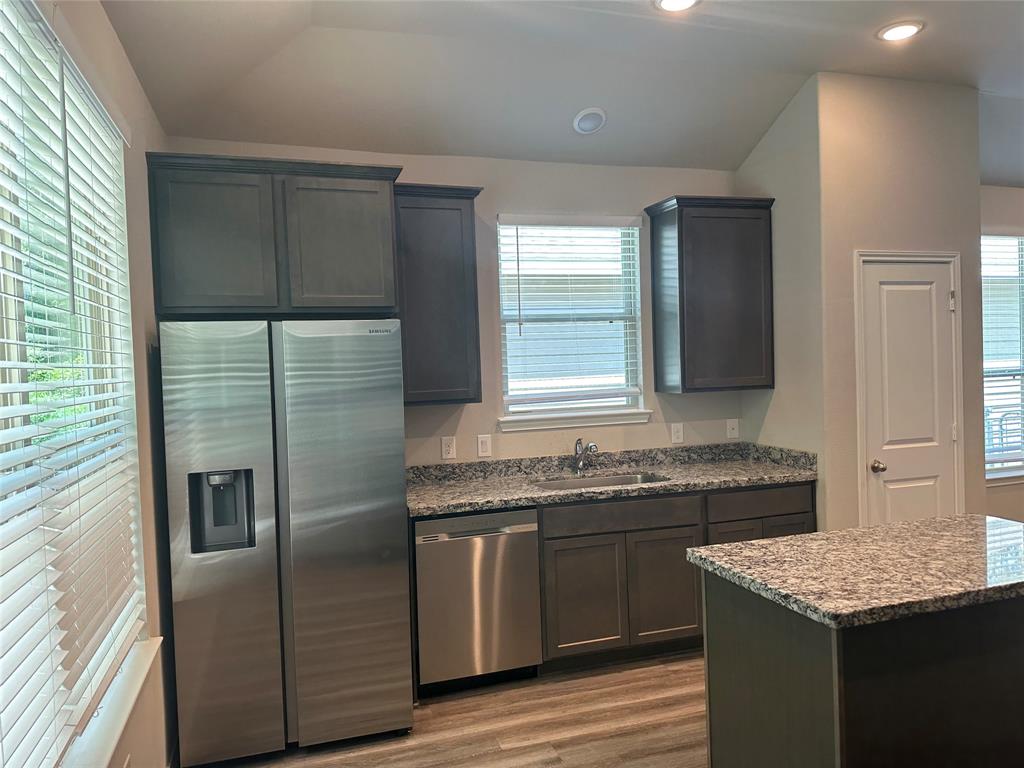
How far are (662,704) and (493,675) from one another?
0.80m

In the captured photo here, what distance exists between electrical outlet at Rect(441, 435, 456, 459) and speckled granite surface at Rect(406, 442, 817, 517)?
54 millimetres

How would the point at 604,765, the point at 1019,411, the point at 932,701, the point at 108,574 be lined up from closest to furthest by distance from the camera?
1. the point at 932,701
2. the point at 108,574
3. the point at 604,765
4. the point at 1019,411

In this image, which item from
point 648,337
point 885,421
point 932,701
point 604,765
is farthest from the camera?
point 648,337

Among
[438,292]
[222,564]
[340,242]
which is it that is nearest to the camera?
[222,564]

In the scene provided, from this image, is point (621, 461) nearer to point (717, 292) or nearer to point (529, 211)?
point (717, 292)

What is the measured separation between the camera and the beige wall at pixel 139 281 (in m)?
1.95

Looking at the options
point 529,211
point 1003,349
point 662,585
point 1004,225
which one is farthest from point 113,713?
point 1004,225

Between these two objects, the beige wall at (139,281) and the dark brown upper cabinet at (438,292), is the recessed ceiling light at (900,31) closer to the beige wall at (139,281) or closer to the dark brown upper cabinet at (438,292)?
the dark brown upper cabinet at (438,292)

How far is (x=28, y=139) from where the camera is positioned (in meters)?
1.44

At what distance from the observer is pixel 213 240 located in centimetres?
270

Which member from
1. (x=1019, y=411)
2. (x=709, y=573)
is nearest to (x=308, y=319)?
(x=709, y=573)

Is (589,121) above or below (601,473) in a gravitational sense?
above

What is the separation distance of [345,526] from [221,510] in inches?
18.8

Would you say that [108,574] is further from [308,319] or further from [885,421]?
[885,421]
